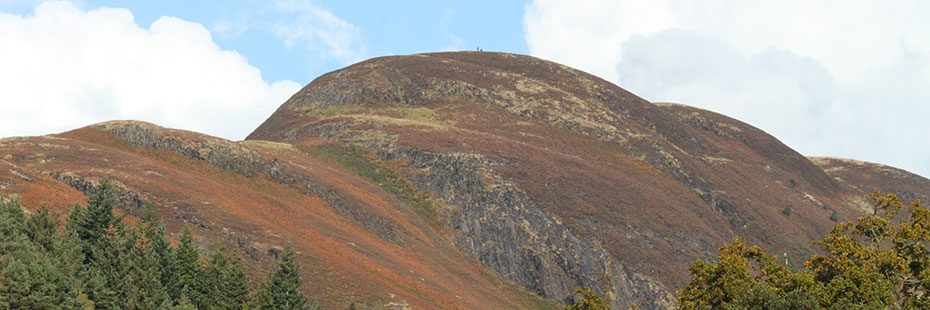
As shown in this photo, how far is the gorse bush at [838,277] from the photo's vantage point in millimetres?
34094

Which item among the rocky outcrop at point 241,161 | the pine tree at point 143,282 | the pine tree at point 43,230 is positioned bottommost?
the pine tree at point 143,282

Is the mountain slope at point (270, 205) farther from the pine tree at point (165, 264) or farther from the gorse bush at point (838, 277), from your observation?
the gorse bush at point (838, 277)

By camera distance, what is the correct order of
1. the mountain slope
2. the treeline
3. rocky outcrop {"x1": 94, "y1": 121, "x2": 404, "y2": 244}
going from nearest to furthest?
the treeline < the mountain slope < rocky outcrop {"x1": 94, "y1": 121, "x2": 404, "y2": 244}

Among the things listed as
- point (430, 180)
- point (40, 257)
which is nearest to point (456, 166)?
point (430, 180)

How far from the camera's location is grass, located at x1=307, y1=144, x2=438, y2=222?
Answer: 280ft

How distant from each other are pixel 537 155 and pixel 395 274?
142 feet

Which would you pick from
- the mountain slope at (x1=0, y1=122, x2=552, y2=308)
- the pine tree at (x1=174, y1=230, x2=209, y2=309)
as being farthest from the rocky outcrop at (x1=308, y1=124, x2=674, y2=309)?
the pine tree at (x1=174, y1=230, x2=209, y2=309)

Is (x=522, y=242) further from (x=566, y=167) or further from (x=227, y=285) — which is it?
(x=227, y=285)

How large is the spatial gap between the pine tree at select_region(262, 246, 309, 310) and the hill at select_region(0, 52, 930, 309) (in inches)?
243

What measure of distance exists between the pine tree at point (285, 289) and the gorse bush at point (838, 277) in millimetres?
20177

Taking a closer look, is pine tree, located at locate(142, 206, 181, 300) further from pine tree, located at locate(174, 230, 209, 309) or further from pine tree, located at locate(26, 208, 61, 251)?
pine tree, located at locate(26, 208, 61, 251)

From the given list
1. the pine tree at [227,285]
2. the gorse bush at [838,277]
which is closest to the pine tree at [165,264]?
the pine tree at [227,285]

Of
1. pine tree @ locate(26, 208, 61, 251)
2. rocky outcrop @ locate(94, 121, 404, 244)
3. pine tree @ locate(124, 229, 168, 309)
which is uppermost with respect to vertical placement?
rocky outcrop @ locate(94, 121, 404, 244)

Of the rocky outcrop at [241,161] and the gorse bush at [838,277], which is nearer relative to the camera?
the gorse bush at [838,277]
